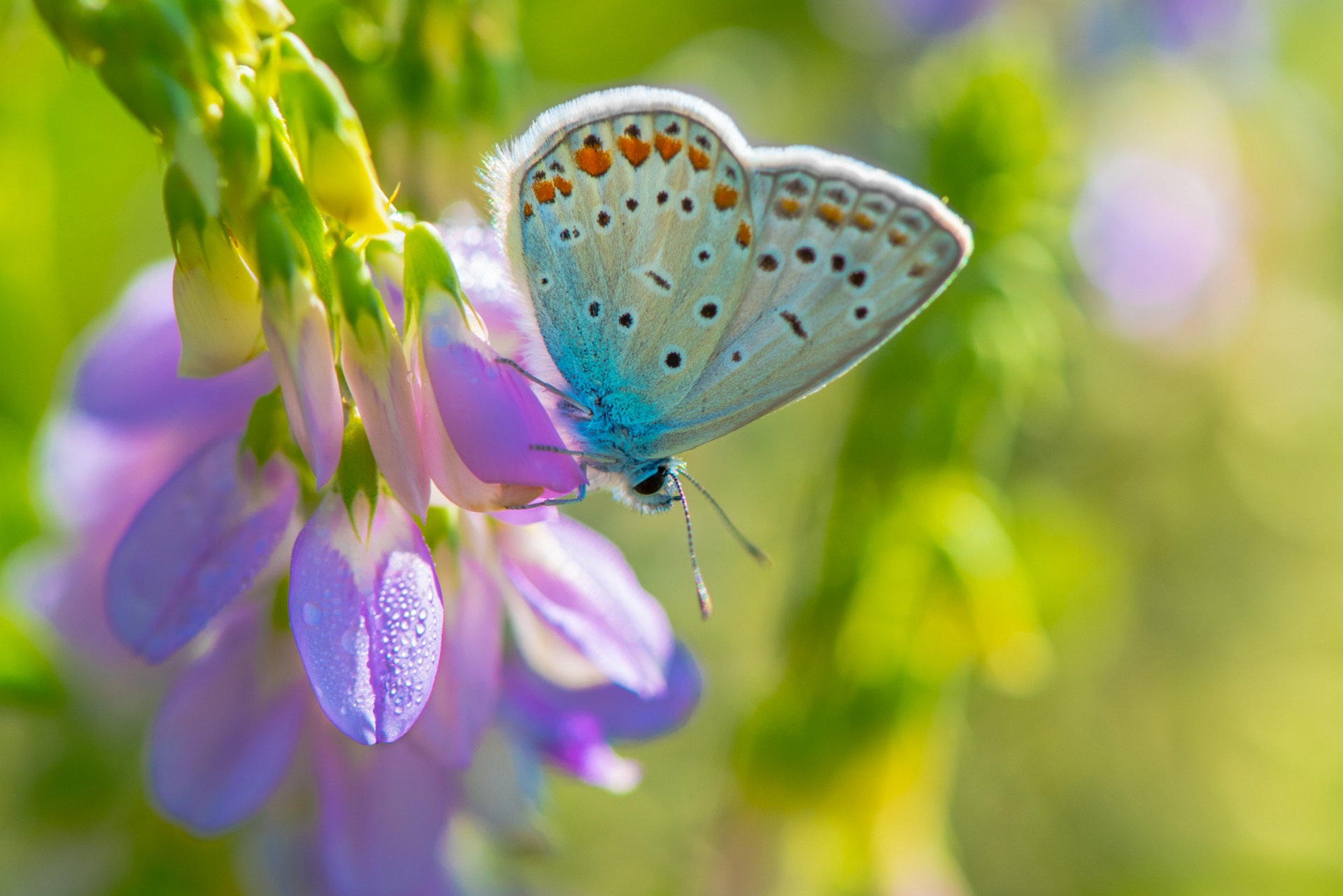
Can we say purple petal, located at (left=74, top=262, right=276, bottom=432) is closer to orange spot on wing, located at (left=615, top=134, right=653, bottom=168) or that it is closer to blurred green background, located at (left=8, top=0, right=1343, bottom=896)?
blurred green background, located at (left=8, top=0, right=1343, bottom=896)

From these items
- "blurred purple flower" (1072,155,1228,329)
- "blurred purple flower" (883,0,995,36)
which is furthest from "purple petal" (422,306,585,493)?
"blurred purple flower" (883,0,995,36)

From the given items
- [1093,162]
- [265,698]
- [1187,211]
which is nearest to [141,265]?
[265,698]

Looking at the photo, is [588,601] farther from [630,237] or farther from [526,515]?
[630,237]

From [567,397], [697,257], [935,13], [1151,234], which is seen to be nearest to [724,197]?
[697,257]

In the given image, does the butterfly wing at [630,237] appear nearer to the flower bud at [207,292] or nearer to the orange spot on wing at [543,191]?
the orange spot on wing at [543,191]

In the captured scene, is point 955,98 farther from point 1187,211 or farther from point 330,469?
point 1187,211

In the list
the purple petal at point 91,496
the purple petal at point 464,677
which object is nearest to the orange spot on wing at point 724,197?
the purple petal at point 464,677
